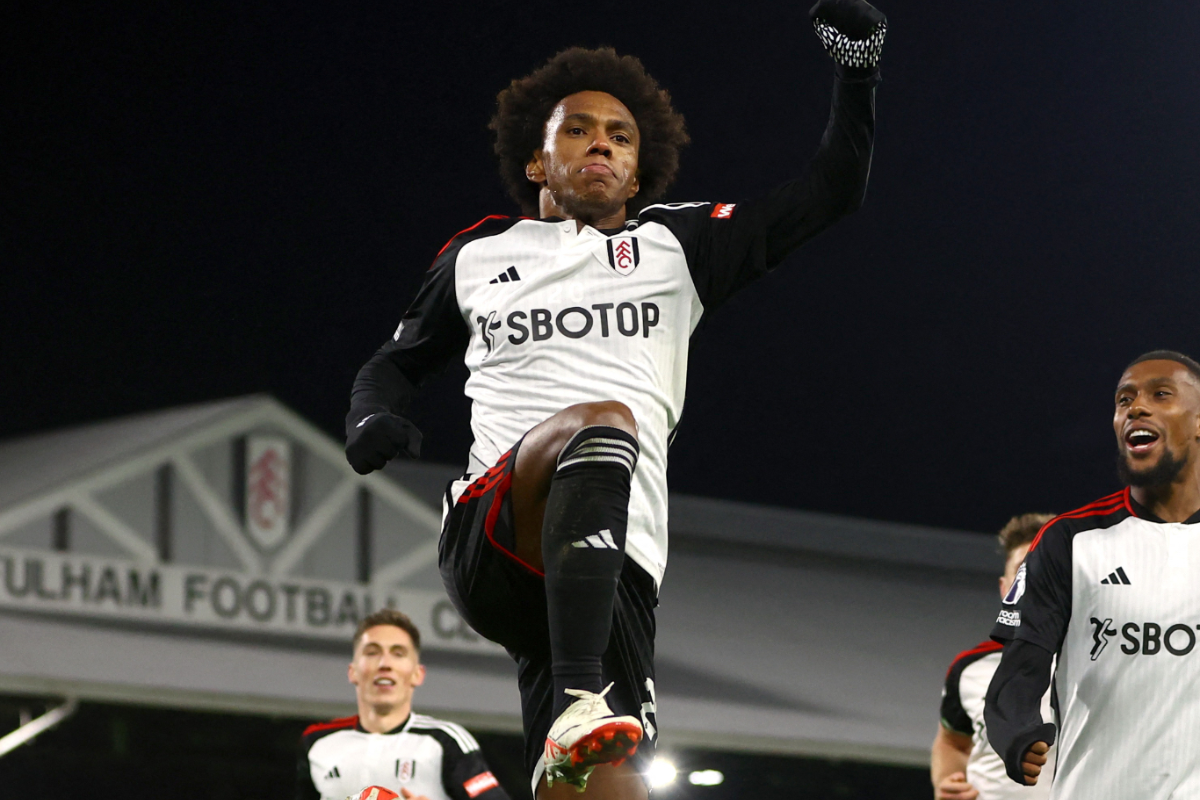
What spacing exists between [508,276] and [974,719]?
12.2ft

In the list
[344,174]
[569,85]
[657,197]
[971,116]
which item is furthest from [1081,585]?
[344,174]

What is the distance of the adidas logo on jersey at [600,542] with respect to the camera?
7.95 ft

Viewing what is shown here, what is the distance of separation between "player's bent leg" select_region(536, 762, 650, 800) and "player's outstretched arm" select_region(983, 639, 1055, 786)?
1100mm

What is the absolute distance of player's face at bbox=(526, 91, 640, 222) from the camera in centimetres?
300

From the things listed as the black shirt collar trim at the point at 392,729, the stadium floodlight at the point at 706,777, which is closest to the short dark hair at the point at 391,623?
the black shirt collar trim at the point at 392,729

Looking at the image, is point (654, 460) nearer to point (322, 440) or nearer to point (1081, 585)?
point (1081, 585)

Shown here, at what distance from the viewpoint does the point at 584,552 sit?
242cm

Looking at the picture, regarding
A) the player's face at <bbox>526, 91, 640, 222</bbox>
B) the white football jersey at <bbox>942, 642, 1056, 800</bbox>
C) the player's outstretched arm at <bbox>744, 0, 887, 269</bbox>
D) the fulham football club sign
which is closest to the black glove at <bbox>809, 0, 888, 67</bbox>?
the player's outstretched arm at <bbox>744, 0, 887, 269</bbox>

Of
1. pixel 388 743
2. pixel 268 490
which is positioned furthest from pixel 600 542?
pixel 268 490

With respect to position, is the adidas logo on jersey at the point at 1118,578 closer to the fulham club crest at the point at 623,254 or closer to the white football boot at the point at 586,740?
the fulham club crest at the point at 623,254

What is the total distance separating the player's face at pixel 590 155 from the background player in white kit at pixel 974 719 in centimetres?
318

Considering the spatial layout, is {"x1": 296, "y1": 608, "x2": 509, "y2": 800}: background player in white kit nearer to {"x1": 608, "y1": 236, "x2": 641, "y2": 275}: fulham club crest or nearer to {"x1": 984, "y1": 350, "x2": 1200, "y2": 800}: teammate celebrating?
{"x1": 984, "y1": 350, "x2": 1200, "y2": 800}: teammate celebrating

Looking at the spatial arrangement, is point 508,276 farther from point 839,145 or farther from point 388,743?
point 388,743

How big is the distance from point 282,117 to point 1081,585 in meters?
7.38
